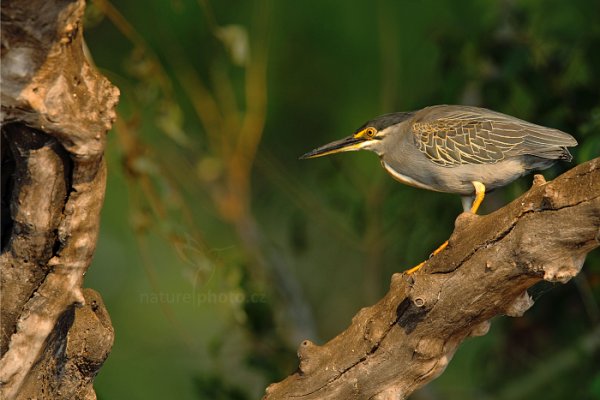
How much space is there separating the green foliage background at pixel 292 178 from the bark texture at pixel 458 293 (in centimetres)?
82

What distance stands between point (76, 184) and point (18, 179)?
131 millimetres

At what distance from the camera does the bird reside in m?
2.80

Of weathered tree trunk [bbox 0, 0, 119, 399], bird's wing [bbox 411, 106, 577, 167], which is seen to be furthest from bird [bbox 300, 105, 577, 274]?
weathered tree trunk [bbox 0, 0, 119, 399]

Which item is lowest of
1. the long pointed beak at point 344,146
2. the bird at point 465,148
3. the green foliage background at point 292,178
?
the green foliage background at point 292,178

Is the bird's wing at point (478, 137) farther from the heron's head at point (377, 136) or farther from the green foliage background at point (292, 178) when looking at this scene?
the green foliage background at point (292, 178)

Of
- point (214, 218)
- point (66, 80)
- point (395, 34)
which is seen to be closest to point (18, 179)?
point (66, 80)

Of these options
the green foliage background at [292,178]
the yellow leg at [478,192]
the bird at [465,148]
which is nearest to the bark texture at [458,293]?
the bird at [465,148]

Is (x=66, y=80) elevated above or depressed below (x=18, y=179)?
above

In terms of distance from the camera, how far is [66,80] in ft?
6.91

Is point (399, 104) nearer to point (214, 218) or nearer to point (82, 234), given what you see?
point (214, 218)

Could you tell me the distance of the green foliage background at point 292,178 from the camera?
407 centimetres

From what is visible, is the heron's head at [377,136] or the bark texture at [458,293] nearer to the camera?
the bark texture at [458,293]

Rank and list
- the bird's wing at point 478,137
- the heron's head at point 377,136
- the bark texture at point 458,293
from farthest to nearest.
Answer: the heron's head at point 377,136 < the bird's wing at point 478,137 < the bark texture at point 458,293

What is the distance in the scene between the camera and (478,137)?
2875 millimetres
